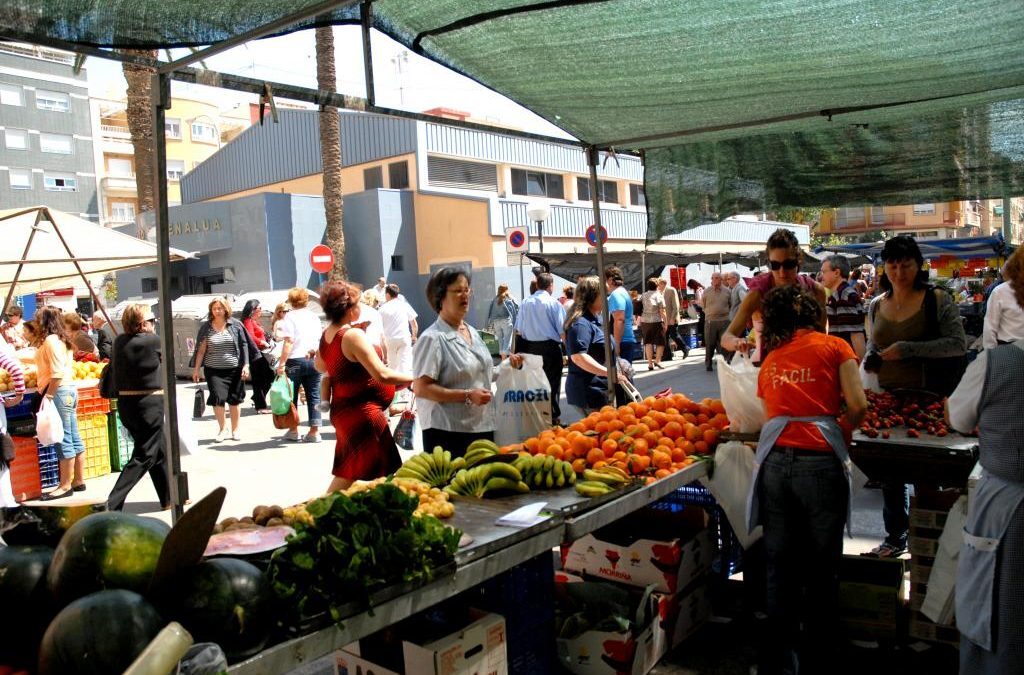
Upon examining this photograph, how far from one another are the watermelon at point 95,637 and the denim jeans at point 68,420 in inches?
291

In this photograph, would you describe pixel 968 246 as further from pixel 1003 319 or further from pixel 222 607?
pixel 222 607

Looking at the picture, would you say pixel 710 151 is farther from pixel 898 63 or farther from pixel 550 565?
pixel 550 565

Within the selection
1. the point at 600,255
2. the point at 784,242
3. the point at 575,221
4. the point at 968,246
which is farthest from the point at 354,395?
the point at 575,221

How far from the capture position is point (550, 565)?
356 centimetres

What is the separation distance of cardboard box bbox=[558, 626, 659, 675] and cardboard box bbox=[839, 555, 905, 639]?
1244mm

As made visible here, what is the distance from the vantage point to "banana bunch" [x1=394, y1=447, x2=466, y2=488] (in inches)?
154

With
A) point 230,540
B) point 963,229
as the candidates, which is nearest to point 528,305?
point 230,540

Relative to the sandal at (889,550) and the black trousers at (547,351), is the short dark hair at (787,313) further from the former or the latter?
the black trousers at (547,351)

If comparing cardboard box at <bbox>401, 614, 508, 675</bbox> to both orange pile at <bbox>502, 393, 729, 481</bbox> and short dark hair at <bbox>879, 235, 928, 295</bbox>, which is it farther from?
short dark hair at <bbox>879, 235, 928, 295</bbox>

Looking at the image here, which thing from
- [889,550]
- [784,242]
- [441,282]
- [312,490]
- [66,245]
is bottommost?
[312,490]

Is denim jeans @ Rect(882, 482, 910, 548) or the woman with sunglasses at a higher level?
the woman with sunglasses

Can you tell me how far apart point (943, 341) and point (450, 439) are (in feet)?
10.2

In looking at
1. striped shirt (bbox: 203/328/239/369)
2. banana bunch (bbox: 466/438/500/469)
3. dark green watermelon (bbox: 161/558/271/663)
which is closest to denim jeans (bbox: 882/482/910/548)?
banana bunch (bbox: 466/438/500/469)

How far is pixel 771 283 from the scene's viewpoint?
5.08 meters
